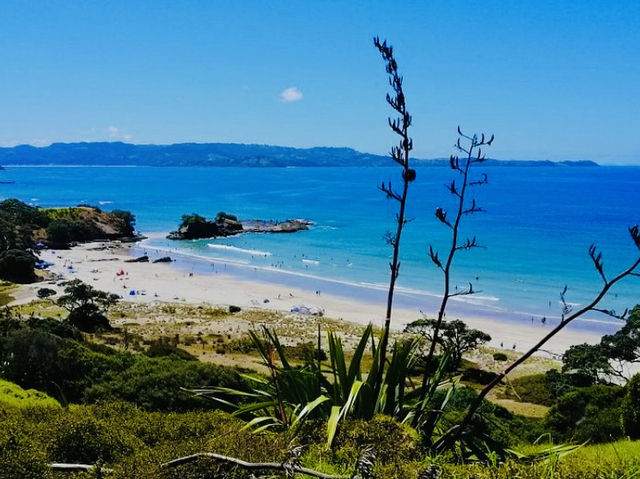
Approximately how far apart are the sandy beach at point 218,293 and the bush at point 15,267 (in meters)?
2.28

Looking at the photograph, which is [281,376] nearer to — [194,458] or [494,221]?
[194,458]

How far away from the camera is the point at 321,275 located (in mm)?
50750

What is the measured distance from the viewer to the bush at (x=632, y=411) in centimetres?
879

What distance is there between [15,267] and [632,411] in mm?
46300

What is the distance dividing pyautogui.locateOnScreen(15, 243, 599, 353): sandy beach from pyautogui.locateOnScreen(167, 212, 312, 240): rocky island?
1417 centimetres

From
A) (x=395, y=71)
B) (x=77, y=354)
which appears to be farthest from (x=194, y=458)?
(x=77, y=354)

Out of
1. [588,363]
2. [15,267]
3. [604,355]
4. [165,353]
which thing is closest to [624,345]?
[604,355]

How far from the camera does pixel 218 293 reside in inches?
1747

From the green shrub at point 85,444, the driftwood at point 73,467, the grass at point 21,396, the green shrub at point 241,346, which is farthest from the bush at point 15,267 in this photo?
the driftwood at point 73,467

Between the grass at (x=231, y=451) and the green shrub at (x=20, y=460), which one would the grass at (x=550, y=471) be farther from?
the green shrub at (x=20, y=460)

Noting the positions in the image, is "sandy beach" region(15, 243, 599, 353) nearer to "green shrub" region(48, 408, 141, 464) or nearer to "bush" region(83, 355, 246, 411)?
"bush" region(83, 355, 246, 411)

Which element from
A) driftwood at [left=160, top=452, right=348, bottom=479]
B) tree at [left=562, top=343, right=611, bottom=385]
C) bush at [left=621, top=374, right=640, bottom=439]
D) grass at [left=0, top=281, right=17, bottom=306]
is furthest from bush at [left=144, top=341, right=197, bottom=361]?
driftwood at [left=160, top=452, right=348, bottom=479]

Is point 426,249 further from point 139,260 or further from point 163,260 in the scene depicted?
point 139,260

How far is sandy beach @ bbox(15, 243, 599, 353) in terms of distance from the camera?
33.4 meters
